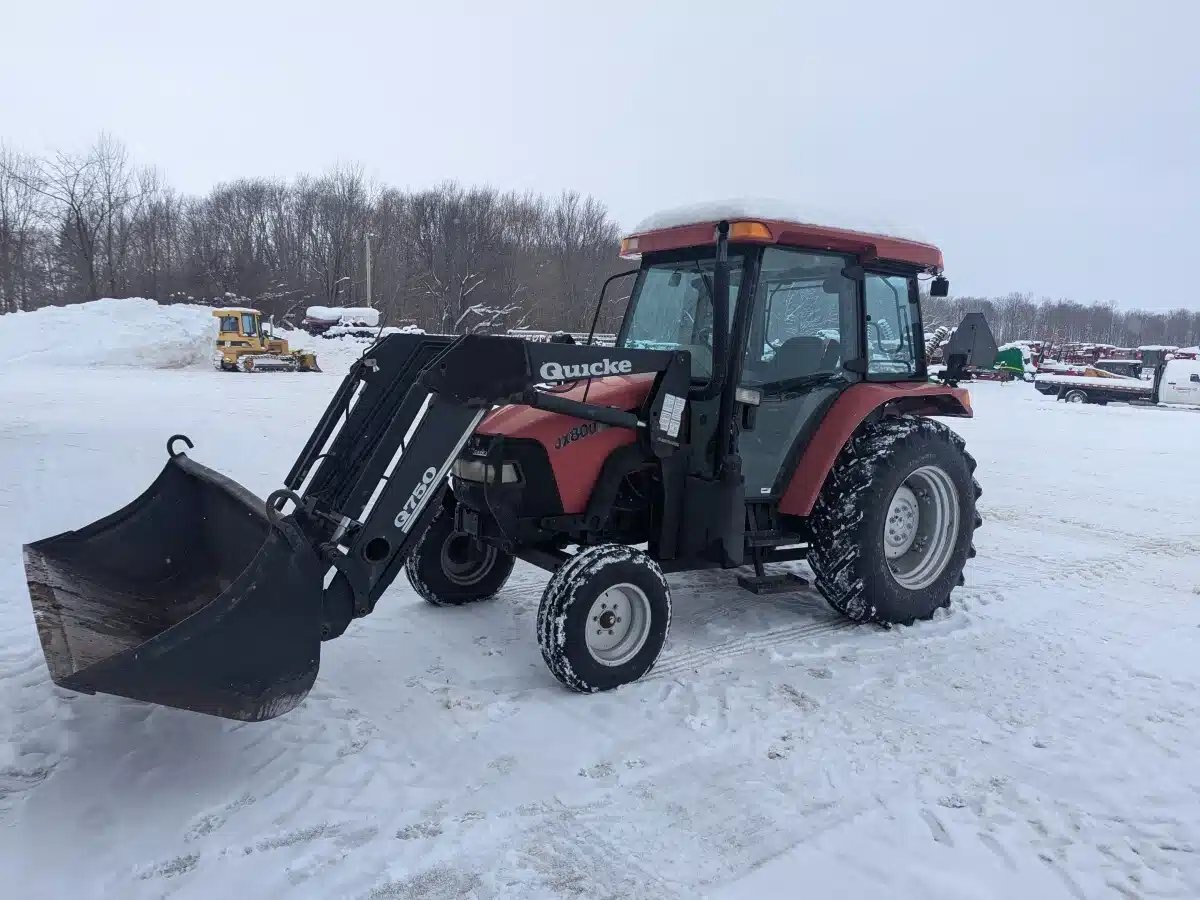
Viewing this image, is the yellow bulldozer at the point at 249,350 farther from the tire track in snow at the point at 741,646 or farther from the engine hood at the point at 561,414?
the tire track in snow at the point at 741,646

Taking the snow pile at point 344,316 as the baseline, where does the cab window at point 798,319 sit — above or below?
below

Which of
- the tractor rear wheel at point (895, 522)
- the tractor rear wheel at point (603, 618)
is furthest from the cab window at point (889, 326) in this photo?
the tractor rear wheel at point (603, 618)

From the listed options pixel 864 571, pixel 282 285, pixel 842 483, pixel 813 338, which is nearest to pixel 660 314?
pixel 813 338

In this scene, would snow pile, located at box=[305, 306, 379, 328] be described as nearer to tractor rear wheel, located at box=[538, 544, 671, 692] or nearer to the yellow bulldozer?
the yellow bulldozer

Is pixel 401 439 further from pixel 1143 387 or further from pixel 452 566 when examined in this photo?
pixel 1143 387

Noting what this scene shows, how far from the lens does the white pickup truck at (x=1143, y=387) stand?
22688 mm

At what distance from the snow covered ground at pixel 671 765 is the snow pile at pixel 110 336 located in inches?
769

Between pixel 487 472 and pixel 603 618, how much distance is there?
2.88ft

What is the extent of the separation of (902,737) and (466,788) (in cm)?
179

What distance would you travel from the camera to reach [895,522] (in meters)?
4.91

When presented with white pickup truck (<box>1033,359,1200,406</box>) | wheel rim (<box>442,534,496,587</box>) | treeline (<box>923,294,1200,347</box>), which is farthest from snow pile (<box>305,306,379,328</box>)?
treeline (<box>923,294,1200,347</box>)

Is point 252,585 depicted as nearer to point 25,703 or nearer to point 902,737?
point 25,703

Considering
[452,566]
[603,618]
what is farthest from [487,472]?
[452,566]

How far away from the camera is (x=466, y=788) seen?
9.68 ft
